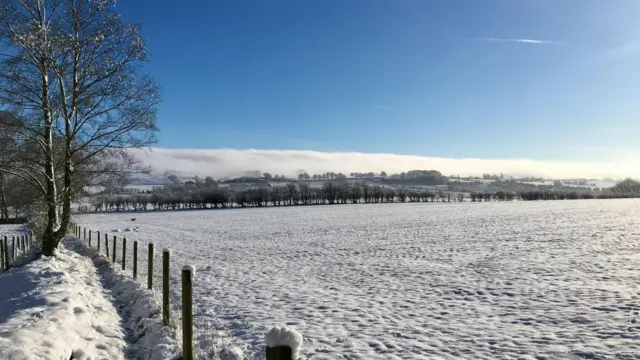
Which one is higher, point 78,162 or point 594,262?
point 78,162

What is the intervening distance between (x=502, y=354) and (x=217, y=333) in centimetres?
510

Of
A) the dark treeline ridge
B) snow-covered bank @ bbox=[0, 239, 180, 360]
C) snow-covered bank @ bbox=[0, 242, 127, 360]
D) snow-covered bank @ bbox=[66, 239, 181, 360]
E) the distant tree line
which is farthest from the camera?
the dark treeline ridge

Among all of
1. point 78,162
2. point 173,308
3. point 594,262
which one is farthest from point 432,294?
point 78,162

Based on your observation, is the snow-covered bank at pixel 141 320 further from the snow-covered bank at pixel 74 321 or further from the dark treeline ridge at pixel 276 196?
the dark treeline ridge at pixel 276 196

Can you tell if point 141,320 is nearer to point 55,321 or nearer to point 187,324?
point 55,321

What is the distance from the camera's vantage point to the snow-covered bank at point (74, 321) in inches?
233

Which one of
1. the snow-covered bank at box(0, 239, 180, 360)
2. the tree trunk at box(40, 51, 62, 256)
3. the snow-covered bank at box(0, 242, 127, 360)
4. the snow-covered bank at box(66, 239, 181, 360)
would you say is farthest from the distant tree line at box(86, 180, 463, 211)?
the snow-covered bank at box(0, 242, 127, 360)

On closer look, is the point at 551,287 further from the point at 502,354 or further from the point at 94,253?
the point at 94,253

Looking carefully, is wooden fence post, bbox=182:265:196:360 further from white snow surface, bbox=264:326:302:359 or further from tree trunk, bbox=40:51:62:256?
tree trunk, bbox=40:51:62:256

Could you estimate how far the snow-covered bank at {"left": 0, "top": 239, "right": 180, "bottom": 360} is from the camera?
19.5ft

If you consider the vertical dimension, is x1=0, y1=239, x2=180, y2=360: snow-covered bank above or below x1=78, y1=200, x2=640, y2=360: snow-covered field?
above

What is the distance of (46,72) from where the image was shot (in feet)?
49.1

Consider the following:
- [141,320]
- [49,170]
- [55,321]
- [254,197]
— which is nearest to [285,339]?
[55,321]

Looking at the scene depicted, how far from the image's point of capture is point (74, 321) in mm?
7203
